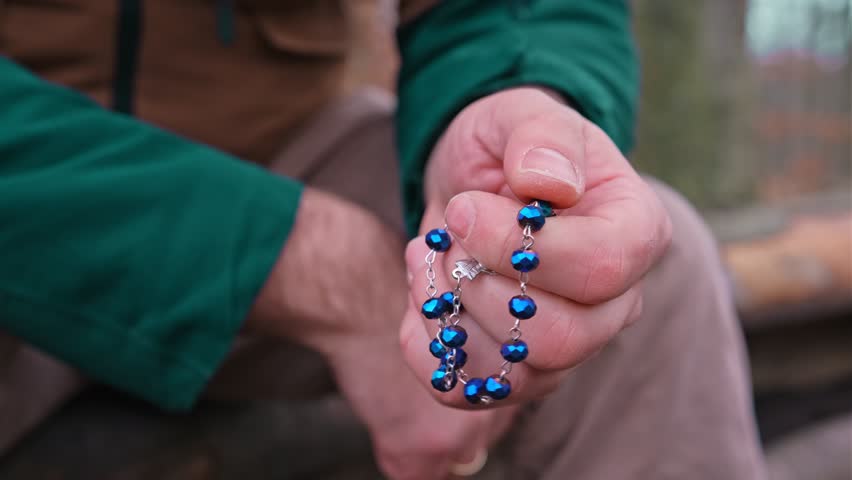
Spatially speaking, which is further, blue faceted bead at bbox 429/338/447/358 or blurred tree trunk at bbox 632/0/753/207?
blurred tree trunk at bbox 632/0/753/207

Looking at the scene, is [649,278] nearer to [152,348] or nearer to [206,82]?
[152,348]

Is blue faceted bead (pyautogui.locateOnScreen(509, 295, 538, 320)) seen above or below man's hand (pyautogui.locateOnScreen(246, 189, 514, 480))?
above

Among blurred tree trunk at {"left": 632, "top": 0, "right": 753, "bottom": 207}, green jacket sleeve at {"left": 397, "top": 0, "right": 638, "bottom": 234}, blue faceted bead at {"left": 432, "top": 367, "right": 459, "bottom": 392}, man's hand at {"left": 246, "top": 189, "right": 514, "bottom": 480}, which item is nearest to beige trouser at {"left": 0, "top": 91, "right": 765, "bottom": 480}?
man's hand at {"left": 246, "top": 189, "right": 514, "bottom": 480}

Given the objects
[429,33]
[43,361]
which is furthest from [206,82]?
[43,361]

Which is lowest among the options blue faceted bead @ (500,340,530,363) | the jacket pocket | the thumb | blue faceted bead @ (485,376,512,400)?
the jacket pocket

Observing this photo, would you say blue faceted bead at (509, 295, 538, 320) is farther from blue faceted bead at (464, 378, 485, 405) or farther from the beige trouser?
the beige trouser

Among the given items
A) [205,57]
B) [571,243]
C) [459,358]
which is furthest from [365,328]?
[205,57]

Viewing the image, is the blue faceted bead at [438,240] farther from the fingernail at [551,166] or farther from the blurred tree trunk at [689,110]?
the blurred tree trunk at [689,110]

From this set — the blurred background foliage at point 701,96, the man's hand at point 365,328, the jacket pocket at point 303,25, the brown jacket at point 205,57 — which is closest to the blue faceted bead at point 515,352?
the man's hand at point 365,328
